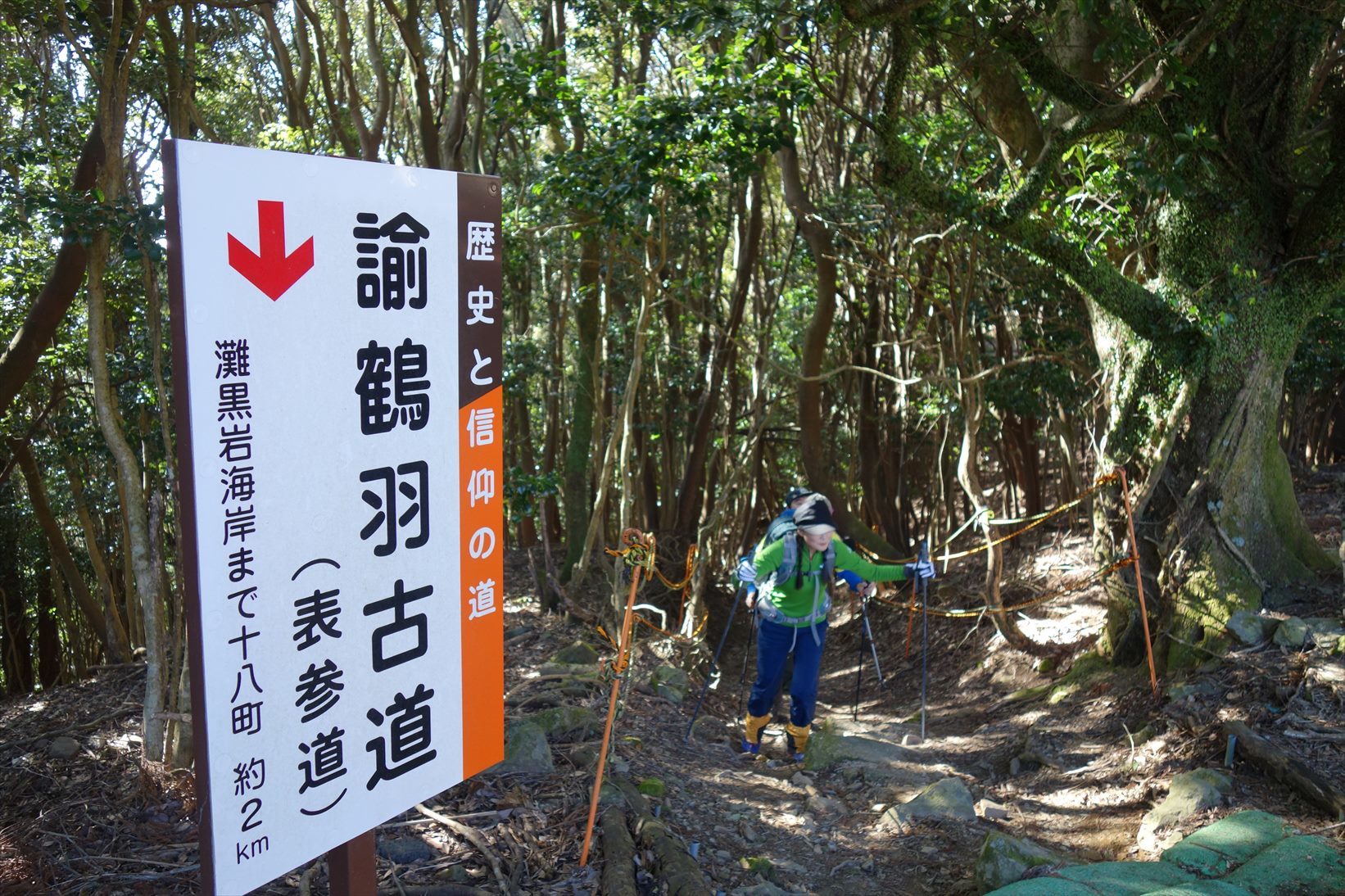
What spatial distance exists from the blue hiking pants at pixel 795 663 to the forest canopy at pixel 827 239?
204 centimetres

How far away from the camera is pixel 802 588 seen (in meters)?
6.16

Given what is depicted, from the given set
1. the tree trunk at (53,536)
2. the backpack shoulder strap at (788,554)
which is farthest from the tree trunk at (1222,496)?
the tree trunk at (53,536)

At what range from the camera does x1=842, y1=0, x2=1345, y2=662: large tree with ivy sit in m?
6.04

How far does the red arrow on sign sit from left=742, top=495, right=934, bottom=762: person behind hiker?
13.3 feet

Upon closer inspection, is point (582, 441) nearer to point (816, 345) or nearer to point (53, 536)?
point (816, 345)

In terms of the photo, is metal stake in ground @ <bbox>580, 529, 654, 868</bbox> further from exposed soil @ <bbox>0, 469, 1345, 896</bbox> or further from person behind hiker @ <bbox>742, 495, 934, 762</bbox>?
person behind hiker @ <bbox>742, 495, 934, 762</bbox>

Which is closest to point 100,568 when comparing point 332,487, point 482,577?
point 482,577

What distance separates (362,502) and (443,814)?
6.81 feet

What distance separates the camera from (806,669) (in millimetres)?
6383

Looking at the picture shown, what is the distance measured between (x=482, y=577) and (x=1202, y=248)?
5665 millimetres

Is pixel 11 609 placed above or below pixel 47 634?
above

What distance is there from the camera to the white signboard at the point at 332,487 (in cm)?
224

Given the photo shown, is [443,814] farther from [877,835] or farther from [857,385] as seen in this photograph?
[857,385]

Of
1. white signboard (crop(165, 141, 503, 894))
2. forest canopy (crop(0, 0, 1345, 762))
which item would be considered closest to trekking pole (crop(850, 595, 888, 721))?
forest canopy (crop(0, 0, 1345, 762))
